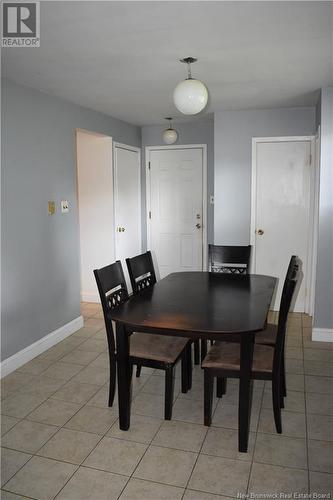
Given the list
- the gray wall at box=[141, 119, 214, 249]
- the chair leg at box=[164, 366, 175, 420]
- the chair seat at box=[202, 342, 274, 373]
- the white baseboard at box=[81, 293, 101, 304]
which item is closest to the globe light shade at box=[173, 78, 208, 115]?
the chair seat at box=[202, 342, 274, 373]

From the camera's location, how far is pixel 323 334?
3.88 meters

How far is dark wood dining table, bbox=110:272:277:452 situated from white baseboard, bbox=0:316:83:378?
125cm

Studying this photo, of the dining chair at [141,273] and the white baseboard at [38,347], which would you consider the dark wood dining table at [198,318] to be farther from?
the white baseboard at [38,347]

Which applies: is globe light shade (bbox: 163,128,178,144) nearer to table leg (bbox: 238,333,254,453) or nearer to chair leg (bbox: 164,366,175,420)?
chair leg (bbox: 164,366,175,420)

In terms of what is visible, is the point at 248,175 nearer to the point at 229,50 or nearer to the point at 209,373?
the point at 229,50

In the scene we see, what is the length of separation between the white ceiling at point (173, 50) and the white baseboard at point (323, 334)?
7.31 ft

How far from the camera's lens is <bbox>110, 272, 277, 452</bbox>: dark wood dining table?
2.15 m

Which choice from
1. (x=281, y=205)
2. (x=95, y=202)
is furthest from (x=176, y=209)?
(x=281, y=205)

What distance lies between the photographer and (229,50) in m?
2.65

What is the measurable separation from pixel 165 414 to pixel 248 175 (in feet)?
9.75

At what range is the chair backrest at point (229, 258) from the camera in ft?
12.0

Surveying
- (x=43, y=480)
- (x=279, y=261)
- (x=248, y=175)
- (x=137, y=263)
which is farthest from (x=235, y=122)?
(x=43, y=480)

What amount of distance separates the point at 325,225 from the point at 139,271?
1.81 meters


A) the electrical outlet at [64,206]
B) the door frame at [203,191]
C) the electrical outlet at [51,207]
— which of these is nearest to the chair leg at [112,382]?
the electrical outlet at [51,207]
